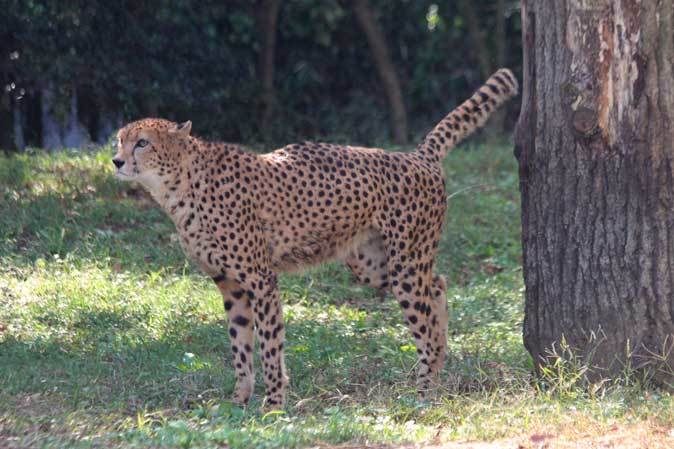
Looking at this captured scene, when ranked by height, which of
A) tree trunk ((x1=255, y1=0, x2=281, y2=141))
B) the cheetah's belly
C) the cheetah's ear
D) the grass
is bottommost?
the grass

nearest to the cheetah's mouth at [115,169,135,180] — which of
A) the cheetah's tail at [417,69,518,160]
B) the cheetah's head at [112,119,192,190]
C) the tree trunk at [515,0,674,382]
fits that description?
the cheetah's head at [112,119,192,190]

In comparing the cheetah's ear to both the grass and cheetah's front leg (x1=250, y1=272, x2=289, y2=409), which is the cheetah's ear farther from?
the grass

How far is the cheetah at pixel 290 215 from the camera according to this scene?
5.47 meters

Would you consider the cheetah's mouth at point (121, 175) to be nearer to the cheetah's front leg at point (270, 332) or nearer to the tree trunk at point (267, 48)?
the cheetah's front leg at point (270, 332)

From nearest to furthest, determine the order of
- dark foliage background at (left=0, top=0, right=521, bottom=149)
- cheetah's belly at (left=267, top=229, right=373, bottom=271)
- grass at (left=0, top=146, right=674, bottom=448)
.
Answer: grass at (left=0, top=146, right=674, bottom=448)
cheetah's belly at (left=267, top=229, right=373, bottom=271)
dark foliage background at (left=0, top=0, right=521, bottom=149)

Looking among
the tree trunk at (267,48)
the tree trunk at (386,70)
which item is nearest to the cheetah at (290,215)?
the tree trunk at (267,48)

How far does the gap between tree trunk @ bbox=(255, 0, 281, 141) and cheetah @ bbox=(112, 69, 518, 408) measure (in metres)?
6.49

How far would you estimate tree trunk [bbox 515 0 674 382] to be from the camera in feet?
16.1

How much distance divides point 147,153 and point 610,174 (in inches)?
90.6

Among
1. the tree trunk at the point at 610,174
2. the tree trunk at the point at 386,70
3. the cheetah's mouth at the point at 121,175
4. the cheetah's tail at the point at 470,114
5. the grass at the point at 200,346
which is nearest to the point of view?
the grass at the point at 200,346

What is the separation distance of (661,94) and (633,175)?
0.39 meters

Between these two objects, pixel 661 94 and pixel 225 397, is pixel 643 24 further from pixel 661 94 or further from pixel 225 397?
pixel 225 397

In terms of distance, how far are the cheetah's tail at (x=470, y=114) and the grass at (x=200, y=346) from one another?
1.07 m

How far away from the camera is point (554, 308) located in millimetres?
5199
